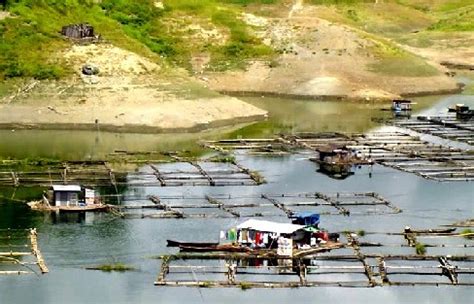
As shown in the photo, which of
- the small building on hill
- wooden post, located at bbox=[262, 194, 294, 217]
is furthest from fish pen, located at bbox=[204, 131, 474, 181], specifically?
the small building on hill

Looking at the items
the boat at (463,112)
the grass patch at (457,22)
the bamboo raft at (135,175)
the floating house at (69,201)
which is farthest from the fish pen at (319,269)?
the grass patch at (457,22)

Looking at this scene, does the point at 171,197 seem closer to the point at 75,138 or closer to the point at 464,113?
the point at 75,138

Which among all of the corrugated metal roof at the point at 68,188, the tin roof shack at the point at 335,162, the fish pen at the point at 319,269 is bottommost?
the fish pen at the point at 319,269

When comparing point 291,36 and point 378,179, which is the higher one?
point 291,36

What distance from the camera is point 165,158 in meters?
64.8

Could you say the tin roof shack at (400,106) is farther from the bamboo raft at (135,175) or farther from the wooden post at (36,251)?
the wooden post at (36,251)

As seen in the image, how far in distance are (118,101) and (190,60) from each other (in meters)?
22.0

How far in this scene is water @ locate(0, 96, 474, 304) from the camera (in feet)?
132

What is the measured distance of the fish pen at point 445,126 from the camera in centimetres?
7300

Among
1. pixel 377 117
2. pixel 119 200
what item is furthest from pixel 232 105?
pixel 119 200

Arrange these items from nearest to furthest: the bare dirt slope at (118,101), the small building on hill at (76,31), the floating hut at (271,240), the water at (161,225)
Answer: the water at (161,225), the floating hut at (271,240), the bare dirt slope at (118,101), the small building on hill at (76,31)

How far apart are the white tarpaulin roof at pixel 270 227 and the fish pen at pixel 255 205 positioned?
4072mm

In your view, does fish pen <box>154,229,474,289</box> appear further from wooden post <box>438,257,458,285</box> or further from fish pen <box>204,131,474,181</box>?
fish pen <box>204,131,474,181</box>

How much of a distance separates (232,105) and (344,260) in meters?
36.5
